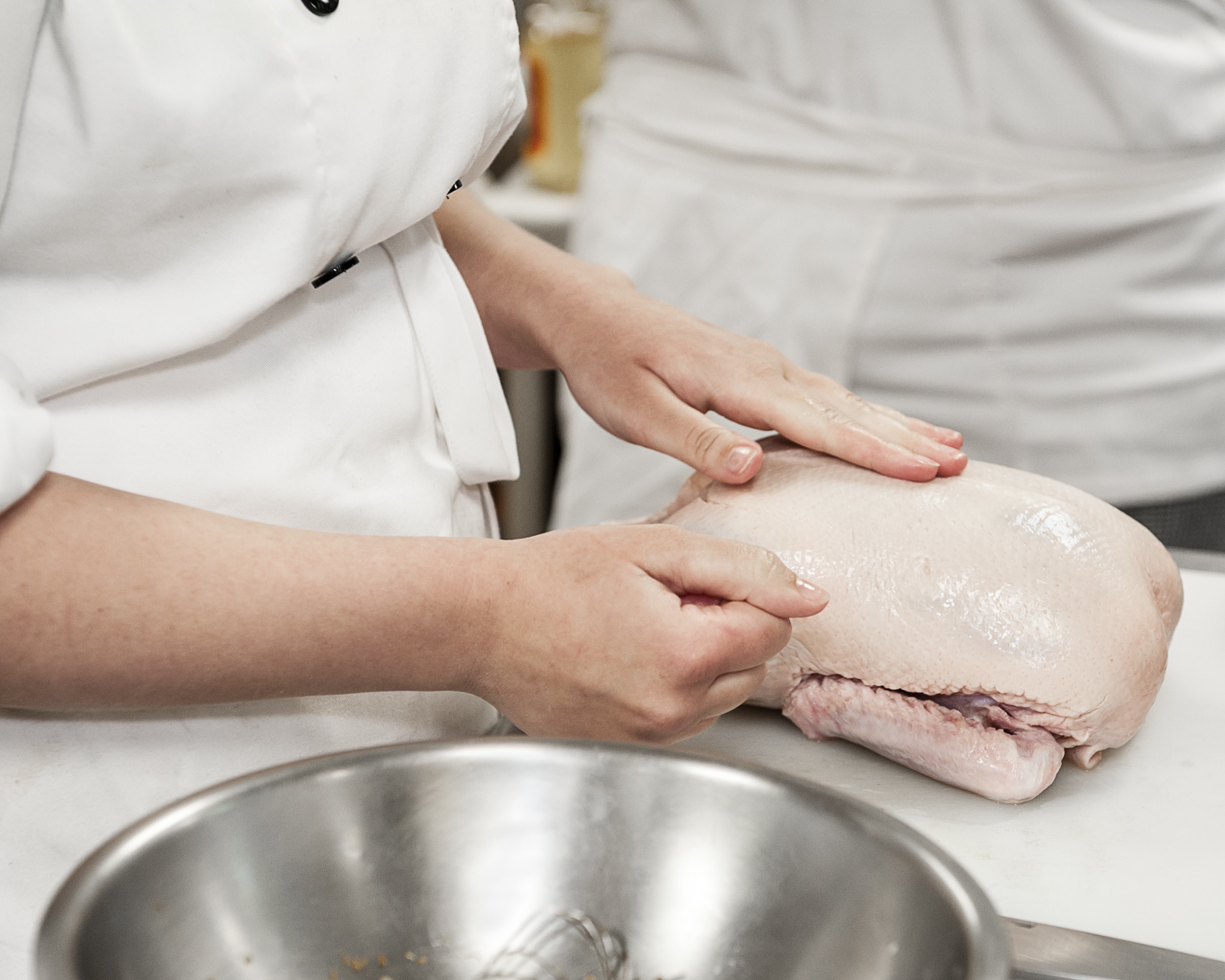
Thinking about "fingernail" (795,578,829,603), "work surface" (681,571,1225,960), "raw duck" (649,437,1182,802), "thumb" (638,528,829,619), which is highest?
"thumb" (638,528,829,619)

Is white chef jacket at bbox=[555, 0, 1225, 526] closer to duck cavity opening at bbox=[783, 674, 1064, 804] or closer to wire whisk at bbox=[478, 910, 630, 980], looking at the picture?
duck cavity opening at bbox=[783, 674, 1064, 804]

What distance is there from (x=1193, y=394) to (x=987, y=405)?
0.26 m

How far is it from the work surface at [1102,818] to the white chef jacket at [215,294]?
0.27 meters

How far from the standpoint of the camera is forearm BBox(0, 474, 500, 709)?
565 millimetres

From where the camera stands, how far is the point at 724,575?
0.67 metres

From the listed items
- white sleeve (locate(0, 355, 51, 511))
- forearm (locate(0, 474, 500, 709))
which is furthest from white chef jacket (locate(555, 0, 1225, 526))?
white sleeve (locate(0, 355, 51, 511))

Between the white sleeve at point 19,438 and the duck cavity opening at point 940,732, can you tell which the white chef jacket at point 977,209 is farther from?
the white sleeve at point 19,438

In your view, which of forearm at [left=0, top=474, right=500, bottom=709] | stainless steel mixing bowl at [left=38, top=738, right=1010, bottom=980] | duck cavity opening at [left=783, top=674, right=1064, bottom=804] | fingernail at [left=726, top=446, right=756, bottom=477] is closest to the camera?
stainless steel mixing bowl at [left=38, top=738, right=1010, bottom=980]

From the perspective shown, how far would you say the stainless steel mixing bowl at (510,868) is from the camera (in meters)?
0.46

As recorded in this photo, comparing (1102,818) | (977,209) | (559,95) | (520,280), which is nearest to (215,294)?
(520,280)

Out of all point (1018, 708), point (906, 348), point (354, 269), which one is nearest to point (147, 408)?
point (354, 269)

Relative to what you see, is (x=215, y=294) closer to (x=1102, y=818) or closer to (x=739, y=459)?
(x=739, y=459)

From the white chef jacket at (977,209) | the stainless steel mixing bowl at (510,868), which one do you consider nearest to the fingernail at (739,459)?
the stainless steel mixing bowl at (510,868)

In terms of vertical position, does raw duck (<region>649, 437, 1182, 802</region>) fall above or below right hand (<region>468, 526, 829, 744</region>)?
below
